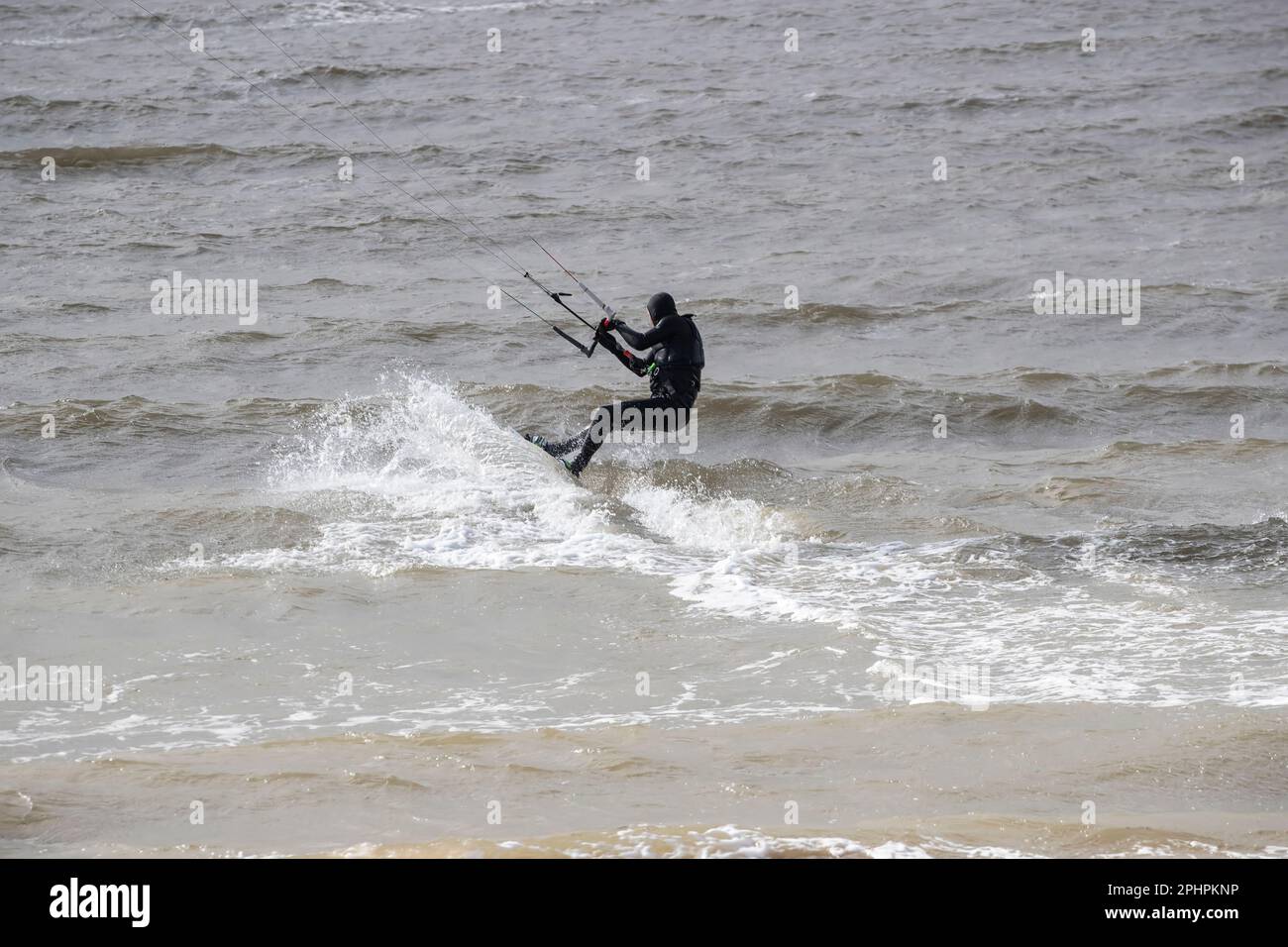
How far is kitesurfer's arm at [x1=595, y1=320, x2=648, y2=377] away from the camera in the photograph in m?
11.3

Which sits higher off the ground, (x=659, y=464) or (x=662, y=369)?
(x=662, y=369)

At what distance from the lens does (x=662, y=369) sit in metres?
11.9

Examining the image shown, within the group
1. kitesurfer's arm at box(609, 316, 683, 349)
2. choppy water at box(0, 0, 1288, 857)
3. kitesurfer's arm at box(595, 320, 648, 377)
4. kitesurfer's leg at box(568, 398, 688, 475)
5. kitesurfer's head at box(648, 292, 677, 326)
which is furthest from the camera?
kitesurfer's leg at box(568, 398, 688, 475)

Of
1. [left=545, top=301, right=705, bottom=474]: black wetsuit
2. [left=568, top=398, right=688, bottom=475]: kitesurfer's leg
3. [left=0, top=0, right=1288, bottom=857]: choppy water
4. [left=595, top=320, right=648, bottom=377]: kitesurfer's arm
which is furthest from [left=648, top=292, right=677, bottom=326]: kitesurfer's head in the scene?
[left=0, top=0, right=1288, bottom=857]: choppy water

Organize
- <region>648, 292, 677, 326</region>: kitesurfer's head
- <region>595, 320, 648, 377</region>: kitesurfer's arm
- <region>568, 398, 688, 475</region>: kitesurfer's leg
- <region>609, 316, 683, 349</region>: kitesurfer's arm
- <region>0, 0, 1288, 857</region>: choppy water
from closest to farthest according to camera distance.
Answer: <region>0, 0, 1288, 857</region>: choppy water, <region>595, 320, 648, 377</region>: kitesurfer's arm, <region>609, 316, 683, 349</region>: kitesurfer's arm, <region>648, 292, 677, 326</region>: kitesurfer's head, <region>568, 398, 688, 475</region>: kitesurfer's leg

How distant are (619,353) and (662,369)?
0.42 m

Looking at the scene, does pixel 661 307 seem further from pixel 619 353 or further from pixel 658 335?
pixel 619 353

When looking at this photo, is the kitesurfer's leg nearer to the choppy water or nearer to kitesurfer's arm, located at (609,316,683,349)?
the choppy water

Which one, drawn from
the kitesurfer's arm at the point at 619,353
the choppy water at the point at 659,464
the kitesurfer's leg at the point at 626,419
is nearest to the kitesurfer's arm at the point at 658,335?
the kitesurfer's arm at the point at 619,353

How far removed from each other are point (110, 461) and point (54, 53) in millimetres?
24849

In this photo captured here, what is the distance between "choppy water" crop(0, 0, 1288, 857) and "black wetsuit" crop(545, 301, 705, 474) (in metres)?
0.72

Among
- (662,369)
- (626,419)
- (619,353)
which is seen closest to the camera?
(619,353)

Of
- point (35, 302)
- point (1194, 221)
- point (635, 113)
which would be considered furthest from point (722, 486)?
point (635, 113)

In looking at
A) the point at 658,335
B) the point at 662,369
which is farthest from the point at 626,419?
the point at 658,335
